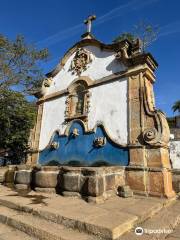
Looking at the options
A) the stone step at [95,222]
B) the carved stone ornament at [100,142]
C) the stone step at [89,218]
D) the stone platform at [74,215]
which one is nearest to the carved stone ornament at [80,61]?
the carved stone ornament at [100,142]

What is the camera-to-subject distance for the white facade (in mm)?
6711

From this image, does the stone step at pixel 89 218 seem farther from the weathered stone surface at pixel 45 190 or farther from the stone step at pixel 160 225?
the weathered stone surface at pixel 45 190

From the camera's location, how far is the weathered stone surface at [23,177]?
5.96 metres

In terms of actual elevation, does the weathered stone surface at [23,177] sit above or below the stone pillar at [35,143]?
below

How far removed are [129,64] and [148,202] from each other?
14.7ft

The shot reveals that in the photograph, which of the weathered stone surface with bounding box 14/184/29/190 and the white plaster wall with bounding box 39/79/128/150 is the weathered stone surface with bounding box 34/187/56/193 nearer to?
the weathered stone surface with bounding box 14/184/29/190

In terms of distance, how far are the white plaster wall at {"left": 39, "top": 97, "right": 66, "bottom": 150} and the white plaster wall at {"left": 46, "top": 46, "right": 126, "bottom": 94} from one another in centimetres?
75

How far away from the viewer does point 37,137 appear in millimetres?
9312

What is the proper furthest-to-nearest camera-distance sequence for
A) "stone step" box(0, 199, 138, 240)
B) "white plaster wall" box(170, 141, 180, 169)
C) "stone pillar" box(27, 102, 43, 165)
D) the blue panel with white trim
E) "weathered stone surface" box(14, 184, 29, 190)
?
1. "white plaster wall" box(170, 141, 180, 169)
2. "stone pillar" box(27, 102, 43, 165)
3. the blue panel with white trim
4. "weathered stone surface" box(14, 184, 29, 190)
5. "stone step" box(0, 199, 138, 240)

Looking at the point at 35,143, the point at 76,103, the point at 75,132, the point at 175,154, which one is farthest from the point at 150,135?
the point at 175,154

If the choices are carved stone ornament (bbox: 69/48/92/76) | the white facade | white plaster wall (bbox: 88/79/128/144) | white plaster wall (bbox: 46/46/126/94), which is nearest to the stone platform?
white plaster wall (bbox: 88/79/128/144)

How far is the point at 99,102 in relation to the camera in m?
7.51

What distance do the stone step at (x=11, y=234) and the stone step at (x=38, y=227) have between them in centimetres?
6

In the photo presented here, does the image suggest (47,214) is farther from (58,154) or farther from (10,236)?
(58,154)
